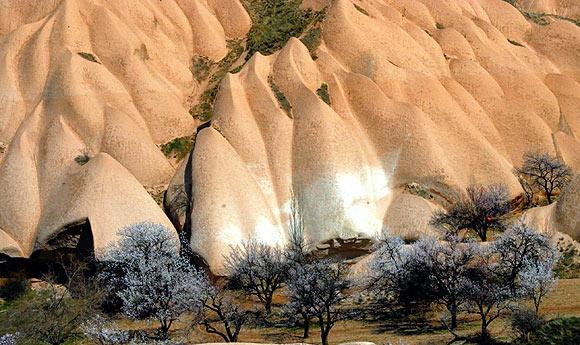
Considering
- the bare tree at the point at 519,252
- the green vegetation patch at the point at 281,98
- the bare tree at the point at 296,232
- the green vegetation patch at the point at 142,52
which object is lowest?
the bare tree at the point at 296,232

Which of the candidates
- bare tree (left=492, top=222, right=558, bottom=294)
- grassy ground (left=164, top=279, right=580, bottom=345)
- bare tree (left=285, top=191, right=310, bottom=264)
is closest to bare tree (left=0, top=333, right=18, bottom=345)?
grassy ground (left=164, top=279, right=580, bottom=345)

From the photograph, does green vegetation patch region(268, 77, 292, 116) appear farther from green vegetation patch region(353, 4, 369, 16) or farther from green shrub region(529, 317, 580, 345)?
green shrub region(529, 317, 580, 345)

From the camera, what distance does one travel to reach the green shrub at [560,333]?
17.6 metres

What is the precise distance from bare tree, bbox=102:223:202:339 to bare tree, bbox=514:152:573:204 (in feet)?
77.9

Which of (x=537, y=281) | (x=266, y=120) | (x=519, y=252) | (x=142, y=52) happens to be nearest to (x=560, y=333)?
(x=537, y=281)

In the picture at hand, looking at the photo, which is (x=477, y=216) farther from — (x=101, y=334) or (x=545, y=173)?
(x=101, y=334)

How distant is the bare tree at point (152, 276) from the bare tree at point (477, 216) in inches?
589

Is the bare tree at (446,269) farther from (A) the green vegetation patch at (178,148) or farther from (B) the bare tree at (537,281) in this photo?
(A) the green vegetation patch at (178,148)

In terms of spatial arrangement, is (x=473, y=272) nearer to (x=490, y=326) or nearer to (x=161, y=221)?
(x=490, y=326)

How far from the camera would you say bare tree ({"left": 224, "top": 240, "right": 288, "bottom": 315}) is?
131ft

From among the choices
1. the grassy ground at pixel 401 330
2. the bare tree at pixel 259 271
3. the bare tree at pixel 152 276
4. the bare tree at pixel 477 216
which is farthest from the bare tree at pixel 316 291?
the bare tree at pixel 477 216

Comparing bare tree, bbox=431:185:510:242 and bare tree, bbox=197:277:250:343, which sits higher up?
bare tree, bbox=197:277:250:343

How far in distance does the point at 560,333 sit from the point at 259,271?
23723 mm

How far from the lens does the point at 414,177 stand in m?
49.3
